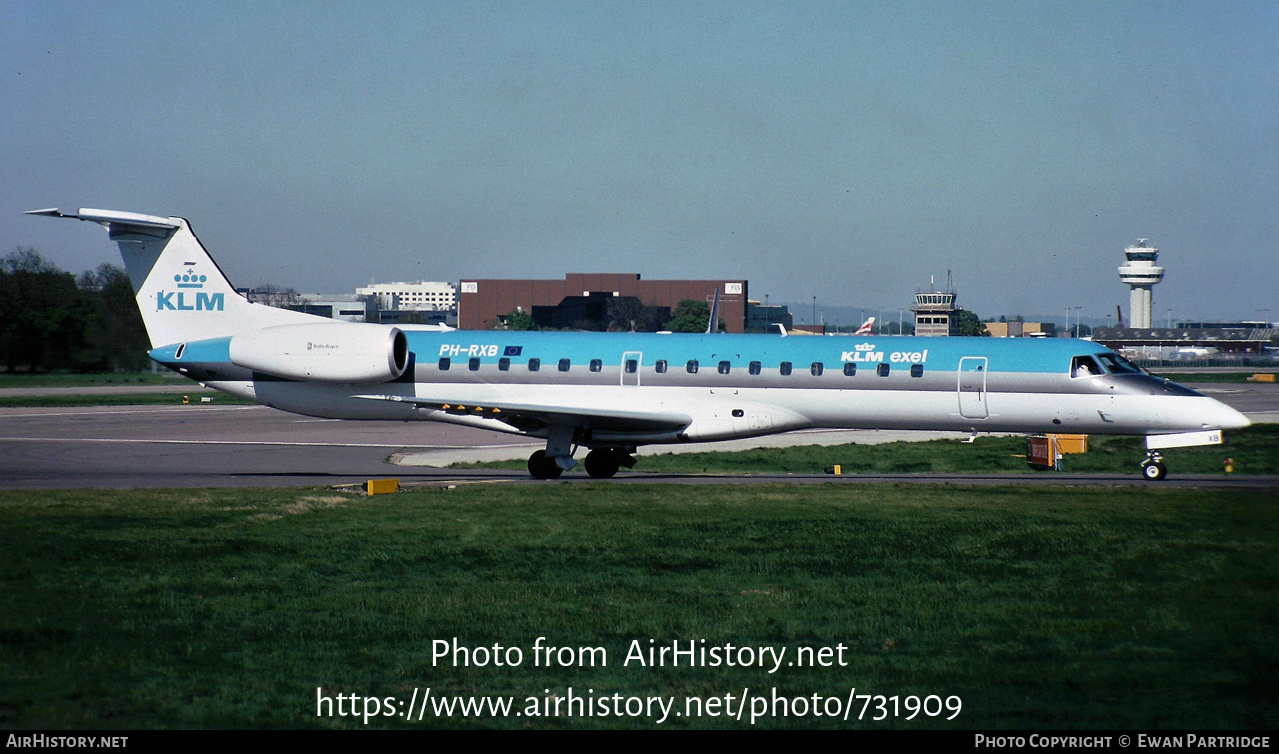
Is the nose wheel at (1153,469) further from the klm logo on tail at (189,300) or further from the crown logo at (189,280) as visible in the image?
the crown logo at (189,280)

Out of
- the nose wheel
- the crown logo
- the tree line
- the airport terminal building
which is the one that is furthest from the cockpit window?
the airport terminal building

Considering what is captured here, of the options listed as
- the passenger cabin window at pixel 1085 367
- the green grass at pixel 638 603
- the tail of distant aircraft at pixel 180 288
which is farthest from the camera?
the tail of distant aircraft at pixel 180 288

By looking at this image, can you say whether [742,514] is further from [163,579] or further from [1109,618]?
[163,579]

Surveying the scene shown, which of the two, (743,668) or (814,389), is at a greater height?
(814,389)

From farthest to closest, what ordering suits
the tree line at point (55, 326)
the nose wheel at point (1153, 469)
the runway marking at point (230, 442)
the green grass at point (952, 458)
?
the tree line at point (55, 326) < the runway marking at point (230, 442) < the green grass at point (952, 458) < the nose wheel at point (1153, 469)

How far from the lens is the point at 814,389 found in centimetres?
2538

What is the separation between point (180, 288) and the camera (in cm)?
2739

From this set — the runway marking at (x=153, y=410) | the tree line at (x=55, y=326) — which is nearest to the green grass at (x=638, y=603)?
the runway marking at (x=153, y=410)

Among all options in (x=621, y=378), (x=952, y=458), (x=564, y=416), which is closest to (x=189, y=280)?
(x=564, y=416)

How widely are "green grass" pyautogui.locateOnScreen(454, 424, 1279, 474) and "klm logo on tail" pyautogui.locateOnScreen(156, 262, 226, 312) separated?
7.65 metres

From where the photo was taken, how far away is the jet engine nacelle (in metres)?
26.4

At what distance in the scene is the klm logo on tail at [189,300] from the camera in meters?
27.4

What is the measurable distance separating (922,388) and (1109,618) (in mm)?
13855
